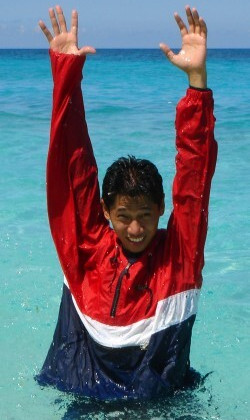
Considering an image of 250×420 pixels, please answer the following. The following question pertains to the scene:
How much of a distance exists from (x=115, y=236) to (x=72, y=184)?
252mm

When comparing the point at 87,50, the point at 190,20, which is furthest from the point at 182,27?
the point at 87,50

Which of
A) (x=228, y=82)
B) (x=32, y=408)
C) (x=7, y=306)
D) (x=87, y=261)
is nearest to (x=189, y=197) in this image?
(x=87, y=261)

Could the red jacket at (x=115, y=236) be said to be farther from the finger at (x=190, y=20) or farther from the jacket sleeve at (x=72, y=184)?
the finger at (x=190, y=20)

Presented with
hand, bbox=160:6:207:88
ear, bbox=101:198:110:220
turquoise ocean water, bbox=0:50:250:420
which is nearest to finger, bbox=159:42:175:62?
hand, bbox=160:6:207:88

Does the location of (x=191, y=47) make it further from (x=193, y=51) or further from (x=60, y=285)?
(x=60, y=285)

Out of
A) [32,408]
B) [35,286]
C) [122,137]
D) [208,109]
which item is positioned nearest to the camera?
[208,109]

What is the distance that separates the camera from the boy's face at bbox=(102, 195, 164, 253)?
2898 mm

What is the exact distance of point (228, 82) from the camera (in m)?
26.7

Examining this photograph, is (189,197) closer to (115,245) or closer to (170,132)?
(115,245)

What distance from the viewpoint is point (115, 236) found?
3016 millimetres

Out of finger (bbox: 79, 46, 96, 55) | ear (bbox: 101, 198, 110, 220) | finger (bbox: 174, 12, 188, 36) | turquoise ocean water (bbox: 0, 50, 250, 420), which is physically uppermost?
finger (bbox: 174, 12, 188, 36)

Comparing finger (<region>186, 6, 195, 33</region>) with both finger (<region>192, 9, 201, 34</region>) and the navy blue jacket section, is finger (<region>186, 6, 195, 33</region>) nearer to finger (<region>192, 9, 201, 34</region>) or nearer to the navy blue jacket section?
finger (<region>192, 9, 201, 34</region>)

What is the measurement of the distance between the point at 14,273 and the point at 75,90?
295 centimetres

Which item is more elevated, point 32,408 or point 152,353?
point 152,353
